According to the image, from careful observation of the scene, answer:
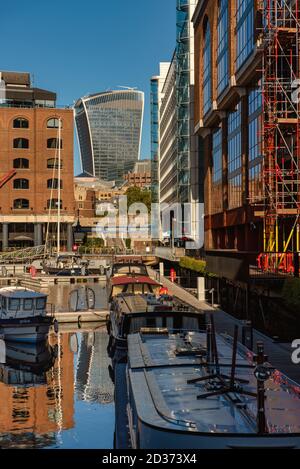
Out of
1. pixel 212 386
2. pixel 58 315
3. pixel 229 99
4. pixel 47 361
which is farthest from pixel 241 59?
pixel 212 386

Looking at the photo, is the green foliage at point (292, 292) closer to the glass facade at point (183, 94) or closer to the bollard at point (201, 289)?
the bollard at point (201, 289)

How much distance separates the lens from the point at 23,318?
1337 inches

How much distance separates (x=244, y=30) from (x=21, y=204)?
225ft

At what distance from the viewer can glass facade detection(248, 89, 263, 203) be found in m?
46.6

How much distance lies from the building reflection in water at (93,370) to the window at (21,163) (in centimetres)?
7657

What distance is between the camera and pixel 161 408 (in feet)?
37.2

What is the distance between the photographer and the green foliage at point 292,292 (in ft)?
83.5

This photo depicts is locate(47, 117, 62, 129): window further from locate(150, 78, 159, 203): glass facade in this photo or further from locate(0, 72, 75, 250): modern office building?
locate(150, 78, 159, 203): glass facade

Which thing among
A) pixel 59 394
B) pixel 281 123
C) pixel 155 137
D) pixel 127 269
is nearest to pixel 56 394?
pixel 59 394

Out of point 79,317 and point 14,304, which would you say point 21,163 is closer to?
point 79,317

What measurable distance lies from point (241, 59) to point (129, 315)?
31.1 m

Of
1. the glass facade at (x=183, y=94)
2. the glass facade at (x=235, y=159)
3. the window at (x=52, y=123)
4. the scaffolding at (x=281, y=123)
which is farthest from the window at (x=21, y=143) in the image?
the scaffolding at (x=281, y=123)

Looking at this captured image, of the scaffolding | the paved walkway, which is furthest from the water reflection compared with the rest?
the scaffolding

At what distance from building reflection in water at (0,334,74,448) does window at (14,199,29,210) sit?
251 feet
